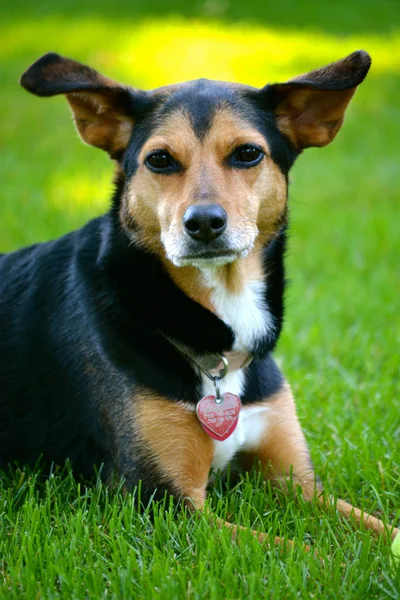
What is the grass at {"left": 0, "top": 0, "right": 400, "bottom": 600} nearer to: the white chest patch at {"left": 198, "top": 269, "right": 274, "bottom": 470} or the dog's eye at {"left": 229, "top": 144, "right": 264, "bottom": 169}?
the white chest patch at {"left": 198, "top": 269, "right": 274, "bottom": 470}

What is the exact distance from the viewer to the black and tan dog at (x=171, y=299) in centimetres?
326

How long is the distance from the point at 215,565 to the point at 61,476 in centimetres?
105

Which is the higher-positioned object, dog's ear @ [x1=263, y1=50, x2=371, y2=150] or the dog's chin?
dog's ear @ [x1=263, y1=50, x2=371, y2=150]

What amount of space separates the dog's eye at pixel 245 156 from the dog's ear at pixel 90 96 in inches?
20.5

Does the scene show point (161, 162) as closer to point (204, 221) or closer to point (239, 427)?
point (204, 221)

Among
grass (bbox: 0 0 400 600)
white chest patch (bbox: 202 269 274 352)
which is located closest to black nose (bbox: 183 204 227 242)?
white chest patch (bbox: 202 269 274 352)

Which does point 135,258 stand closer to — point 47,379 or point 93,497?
point 47,379

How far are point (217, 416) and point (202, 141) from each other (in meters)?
1.11

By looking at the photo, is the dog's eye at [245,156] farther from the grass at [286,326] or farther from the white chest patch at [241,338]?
the grass at [286,326]

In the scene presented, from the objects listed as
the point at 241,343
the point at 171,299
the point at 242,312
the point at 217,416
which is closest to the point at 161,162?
the point at 171,299

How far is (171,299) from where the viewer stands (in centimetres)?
339

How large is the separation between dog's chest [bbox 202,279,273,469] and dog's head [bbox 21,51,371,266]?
0.23 m

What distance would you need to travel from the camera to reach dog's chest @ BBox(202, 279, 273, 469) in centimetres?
343

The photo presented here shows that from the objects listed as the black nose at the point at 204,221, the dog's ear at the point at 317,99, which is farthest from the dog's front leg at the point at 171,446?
the dog's ear at the point at 317,99
